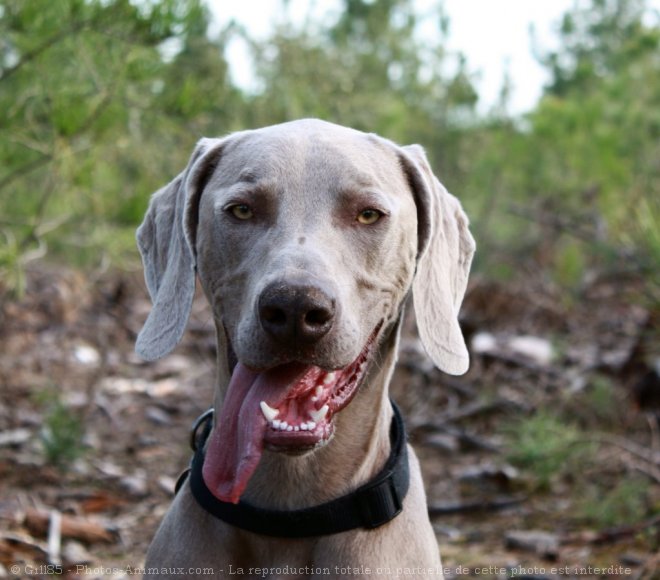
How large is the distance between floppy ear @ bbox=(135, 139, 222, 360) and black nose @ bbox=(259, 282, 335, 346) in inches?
22.3

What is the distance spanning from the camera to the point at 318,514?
8.01 ft

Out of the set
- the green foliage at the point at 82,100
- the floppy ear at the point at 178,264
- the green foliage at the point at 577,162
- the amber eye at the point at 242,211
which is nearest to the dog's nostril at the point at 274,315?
the amber eye at the point at 242,211

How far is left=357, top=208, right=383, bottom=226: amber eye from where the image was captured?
2.51m

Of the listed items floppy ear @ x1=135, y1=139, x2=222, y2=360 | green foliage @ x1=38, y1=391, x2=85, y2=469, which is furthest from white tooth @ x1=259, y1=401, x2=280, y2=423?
green foliage @ x1=38, y1=391, x2=85, y2=469

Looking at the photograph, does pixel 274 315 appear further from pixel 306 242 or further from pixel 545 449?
pixel 545 449

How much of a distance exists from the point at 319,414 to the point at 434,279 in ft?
1.97

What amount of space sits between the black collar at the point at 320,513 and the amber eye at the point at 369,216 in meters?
0.68

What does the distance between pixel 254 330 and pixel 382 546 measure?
2.23ft

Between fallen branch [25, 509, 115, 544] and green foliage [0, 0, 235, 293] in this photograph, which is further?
green foliage [0, 0, 235, 293]

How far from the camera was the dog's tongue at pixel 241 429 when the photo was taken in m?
2.28

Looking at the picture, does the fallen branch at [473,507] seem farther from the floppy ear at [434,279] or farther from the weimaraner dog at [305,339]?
the floppy ear at [434,279]

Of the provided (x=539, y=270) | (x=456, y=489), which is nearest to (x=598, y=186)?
(x=539, y=270)

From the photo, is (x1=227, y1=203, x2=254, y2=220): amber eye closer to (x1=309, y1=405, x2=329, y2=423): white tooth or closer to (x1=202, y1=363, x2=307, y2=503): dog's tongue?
(x1=202, y1=363, x2=307, y2=503): dog's tongue

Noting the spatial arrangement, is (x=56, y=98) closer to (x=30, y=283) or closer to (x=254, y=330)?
(x=254, y=330)
